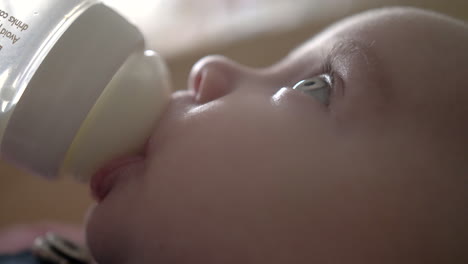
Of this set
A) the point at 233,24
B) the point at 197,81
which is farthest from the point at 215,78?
the point at 233,24

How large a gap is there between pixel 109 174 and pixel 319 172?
24 centimetres

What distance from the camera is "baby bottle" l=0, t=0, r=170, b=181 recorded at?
1.32 ft

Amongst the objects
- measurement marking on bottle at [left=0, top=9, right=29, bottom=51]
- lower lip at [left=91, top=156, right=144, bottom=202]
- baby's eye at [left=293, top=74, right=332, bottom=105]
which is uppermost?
measurement marking on bottle at [left=0, top=9, right=29, bottom=51]

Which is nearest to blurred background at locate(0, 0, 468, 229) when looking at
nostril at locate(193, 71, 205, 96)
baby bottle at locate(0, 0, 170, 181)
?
nostril at locate(193, 71, 205, 96)

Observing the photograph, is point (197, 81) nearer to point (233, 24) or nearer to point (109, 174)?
point (109, 174)

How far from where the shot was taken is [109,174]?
492 mm

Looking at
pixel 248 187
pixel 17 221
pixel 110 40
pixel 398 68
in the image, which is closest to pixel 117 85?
pixel 110 40

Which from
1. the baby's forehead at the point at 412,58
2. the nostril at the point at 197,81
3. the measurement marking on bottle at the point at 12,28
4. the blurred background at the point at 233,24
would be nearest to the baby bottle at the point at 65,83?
the measurement marking on bottle at the point at 12,28

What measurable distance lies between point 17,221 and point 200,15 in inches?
29.4

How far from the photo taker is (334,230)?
0.42 meters

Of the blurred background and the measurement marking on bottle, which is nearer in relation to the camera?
the measurement marking on bottle

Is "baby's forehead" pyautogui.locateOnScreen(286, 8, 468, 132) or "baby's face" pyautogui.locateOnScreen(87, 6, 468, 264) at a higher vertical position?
"baby's forehead" pyautogui.locateOnScreen(286, 8, 468, 132)

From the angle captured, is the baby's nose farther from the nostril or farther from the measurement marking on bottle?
the measurement marking on bottle

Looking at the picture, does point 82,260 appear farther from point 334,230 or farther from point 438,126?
point 438,126
